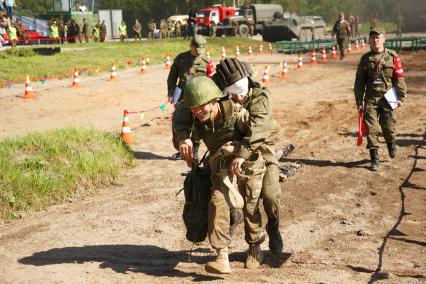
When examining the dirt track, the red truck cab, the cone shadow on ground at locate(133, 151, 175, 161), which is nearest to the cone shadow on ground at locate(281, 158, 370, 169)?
the dirt track

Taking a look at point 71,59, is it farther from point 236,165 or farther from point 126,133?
point 236,165

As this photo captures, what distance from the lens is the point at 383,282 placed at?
17.7ft

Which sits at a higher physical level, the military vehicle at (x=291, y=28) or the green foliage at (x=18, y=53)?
the military vehicle at (x=291, y=28)

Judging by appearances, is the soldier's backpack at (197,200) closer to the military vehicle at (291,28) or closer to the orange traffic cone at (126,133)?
the orange traffic cone at (126,133)

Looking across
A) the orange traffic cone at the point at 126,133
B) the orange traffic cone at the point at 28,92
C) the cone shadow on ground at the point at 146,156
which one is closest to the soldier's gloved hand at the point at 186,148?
the cone shadow on ground at the point at 146,156

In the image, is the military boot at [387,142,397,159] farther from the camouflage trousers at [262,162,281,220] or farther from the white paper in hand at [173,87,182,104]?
the camouflage trousers at [262,162,281,220]

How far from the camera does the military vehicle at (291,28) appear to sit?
4362cm

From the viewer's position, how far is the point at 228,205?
213 inches

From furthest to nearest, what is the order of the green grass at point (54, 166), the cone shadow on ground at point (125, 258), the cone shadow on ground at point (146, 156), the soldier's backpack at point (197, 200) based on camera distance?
the cone shadow on ground at point (146, 156), the green grass at point (54, 166), the cone shadow on ground at point (125, 258), the soldier's backpack at point (197, 200)

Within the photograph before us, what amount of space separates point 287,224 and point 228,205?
79.8 inches

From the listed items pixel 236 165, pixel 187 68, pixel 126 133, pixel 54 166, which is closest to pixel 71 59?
pixel 126 133

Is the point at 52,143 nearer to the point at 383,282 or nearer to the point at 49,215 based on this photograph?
the point at 49,215

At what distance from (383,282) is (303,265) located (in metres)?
0.80

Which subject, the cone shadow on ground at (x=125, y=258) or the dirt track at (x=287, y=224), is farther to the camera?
the cone shadow on ground at (x=125, y=258)
